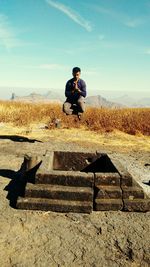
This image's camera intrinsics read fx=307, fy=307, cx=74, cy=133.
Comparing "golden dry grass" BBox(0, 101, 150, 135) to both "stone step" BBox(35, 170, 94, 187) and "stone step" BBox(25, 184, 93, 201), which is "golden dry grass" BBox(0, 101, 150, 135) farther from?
"stone step" BBox(25, 184, 93, 201)

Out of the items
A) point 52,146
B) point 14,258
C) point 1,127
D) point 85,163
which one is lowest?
point 1,127

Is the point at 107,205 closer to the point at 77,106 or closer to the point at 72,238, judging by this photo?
the point at 72,238

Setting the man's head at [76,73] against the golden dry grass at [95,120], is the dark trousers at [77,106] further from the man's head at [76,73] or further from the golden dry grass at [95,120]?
the golden dry grass at [95,120]

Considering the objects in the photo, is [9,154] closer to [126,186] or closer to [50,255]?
[126,186]

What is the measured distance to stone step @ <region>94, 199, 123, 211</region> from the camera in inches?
152

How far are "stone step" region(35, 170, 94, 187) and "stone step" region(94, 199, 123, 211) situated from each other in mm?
247

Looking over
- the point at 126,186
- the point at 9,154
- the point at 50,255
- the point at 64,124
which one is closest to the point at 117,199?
the point at 126,186

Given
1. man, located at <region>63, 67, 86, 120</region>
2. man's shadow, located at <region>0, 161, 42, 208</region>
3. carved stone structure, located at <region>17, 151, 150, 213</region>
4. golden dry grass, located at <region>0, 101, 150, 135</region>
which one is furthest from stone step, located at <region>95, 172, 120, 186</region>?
golden dry grass, located at <region>0, 101, 150, 135</region>

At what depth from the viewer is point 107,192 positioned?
3.90 metres

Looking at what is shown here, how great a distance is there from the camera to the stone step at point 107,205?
3856mm

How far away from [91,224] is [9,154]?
3763 millimetres

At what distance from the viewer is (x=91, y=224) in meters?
3.53

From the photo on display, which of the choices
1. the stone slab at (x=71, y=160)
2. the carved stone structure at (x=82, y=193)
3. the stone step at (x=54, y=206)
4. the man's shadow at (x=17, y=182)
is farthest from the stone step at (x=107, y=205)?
the stone slab at (x=71, y=160)

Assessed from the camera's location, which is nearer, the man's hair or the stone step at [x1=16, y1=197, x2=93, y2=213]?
the stone step at [x1=16, y1=197, x2=93, y2=213]
